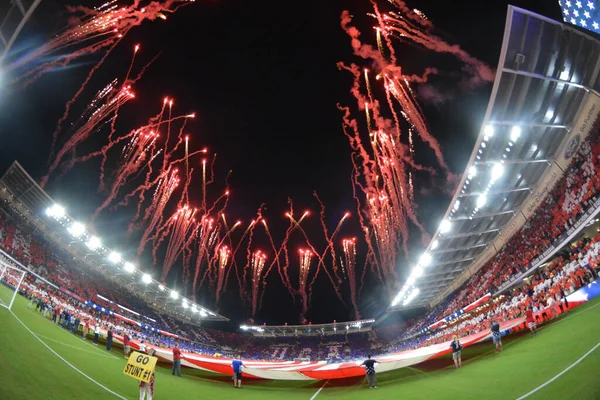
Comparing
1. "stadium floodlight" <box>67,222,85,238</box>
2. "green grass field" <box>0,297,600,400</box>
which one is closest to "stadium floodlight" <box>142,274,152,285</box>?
"stadium floodlight" <box>67,222,85,238</box>

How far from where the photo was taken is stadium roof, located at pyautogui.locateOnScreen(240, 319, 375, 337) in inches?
2549

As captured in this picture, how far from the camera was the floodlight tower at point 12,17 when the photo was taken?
29.0ft

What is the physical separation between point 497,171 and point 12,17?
97.3ft

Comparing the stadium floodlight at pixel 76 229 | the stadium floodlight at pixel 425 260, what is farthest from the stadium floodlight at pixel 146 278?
the stadium floodlight at pixel 425 260

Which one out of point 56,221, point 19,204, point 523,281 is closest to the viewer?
point 523,281

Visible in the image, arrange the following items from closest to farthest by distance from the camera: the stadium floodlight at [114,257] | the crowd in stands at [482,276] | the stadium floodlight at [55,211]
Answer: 1. the crowd in stands at [482,276]
2. the stadium floodlight at [55,211]
3. the stadium floodlight at [114,257]

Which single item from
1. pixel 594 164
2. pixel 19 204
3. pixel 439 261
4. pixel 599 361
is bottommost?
pixel 599 361

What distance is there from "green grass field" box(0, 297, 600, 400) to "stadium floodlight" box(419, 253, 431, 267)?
797 inches

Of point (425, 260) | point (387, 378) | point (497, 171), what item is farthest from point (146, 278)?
point (497, 171)

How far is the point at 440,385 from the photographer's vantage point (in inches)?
410

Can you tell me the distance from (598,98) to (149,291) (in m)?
67.5

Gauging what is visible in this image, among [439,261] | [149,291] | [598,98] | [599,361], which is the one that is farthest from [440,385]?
[149,291]

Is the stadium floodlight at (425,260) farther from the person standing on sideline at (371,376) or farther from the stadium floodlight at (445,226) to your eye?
the person standing on sideline at (371,376)

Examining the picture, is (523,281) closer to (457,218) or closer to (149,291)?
(457,218)
